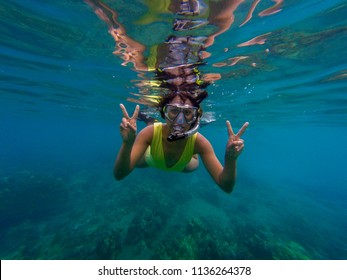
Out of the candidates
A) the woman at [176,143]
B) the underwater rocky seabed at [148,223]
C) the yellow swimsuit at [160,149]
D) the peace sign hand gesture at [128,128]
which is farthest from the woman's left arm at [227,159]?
the underwater rocky seabed at [148,223]

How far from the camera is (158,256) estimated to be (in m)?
10.6

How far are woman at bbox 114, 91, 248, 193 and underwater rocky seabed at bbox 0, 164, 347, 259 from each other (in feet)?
23.6

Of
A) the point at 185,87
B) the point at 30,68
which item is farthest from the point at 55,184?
the point at 185,87

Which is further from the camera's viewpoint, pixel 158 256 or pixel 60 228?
pixel 60 228

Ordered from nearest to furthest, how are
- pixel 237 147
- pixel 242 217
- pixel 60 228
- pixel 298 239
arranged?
1. pixel 237 147
2. pixel 60 228
3. pixel 298 239
4. pixel 242 217

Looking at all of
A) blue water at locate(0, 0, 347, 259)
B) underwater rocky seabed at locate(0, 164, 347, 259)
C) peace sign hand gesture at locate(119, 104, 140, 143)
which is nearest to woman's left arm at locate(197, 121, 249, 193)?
peace sign hand gesture at locate(119, 104, 140, 143)

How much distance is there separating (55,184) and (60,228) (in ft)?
30.1

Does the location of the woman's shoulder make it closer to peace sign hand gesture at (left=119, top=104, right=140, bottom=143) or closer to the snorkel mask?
the snorkel mask

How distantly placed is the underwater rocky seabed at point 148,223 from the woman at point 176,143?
283 inches

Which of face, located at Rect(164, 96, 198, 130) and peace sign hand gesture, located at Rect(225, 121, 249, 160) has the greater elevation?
face, located at Rect(164, 96, 198, 130)

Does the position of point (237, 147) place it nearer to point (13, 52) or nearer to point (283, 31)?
point (283, 31)

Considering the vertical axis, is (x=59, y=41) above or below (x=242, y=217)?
above

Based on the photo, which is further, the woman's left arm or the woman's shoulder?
the woman's shoulder

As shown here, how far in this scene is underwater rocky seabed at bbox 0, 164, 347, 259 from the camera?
1145 cm
